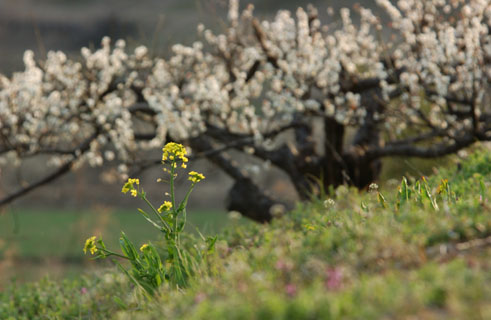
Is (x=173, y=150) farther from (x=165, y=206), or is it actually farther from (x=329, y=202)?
(x=329, y=202)

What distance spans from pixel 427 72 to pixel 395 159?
345 cm

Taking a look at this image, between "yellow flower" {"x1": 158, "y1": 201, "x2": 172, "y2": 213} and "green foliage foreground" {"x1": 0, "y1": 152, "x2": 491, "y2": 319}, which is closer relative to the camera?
"green foliage foreground" {"x1": 0, "y1": 152, "x2": 491, "y2": 319}

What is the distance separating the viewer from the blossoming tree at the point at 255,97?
9898 millimetres

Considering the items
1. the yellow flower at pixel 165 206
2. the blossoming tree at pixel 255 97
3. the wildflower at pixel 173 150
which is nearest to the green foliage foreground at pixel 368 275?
the yellow flower at pixel 165 206

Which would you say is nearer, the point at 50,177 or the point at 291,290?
the point at 291,290

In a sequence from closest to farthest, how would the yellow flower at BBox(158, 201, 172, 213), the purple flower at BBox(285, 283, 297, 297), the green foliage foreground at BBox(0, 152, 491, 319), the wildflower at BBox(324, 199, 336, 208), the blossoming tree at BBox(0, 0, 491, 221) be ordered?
the green foliage foreground at BBox(0, 152, 491, 319) < the purple flower at BBox(285, 283, 297, 297) < the yellow flower at BBox(158, 201, 172, 213) < the wildflower at BBox(324, 199, 336, 208) < the blossoming tree at BBox(0, 0, 491, 221)

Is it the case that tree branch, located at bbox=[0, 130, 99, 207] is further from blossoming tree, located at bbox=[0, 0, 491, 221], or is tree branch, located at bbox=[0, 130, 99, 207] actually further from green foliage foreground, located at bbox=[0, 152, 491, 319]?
green foliage foreground, located at bbox=[0, 152, 491, 319]

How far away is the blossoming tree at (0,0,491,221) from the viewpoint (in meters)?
9.90

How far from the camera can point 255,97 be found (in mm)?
11273

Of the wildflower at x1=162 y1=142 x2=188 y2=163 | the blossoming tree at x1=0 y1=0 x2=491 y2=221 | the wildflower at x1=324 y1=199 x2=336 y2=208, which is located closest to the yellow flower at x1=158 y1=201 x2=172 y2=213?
the wildflower at x1=162 y1=142 x2=188 y2=163

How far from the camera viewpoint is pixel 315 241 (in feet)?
12.1

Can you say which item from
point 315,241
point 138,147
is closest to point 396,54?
point 138,147

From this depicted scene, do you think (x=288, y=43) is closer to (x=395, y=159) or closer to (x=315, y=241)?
(x=395, y=159)

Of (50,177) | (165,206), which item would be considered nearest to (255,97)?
(50,177)
